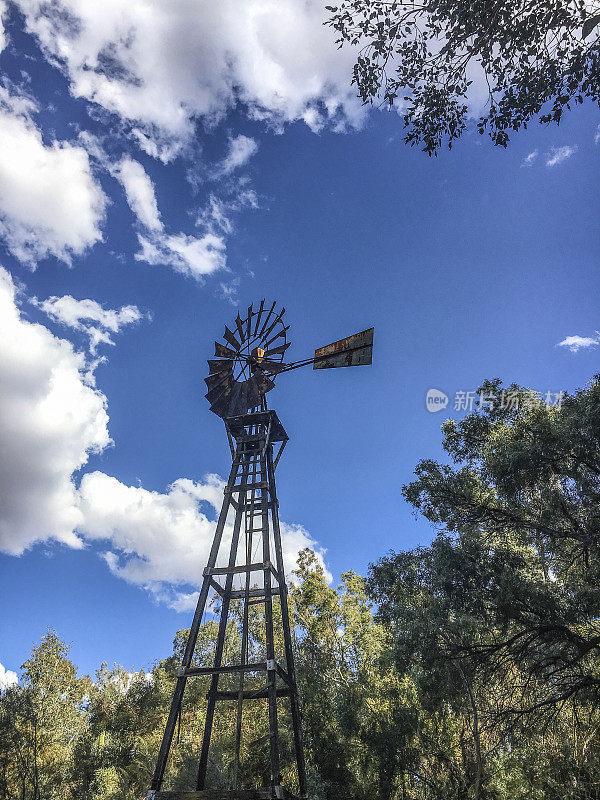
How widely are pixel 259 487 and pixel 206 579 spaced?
7.26ft

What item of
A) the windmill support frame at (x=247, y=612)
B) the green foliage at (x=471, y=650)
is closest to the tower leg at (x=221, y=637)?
the windmill support frame at (x=247, y=612)

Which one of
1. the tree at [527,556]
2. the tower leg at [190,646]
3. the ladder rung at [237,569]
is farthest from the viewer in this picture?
the tree at [527,556]

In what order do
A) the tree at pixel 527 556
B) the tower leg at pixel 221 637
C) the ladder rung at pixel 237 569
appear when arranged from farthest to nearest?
the tree at pixel 527 556, the ladder rung at pixel 237 569, the tower leg at pixel 221 637

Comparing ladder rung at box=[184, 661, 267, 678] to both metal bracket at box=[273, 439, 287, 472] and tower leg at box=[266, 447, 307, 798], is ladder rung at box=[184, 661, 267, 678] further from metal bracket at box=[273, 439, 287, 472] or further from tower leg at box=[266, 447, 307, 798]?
metal bracket at box=[273, 439, 287, 472]

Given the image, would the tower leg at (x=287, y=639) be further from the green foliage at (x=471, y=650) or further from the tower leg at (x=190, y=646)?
the green foliage at (x=471, y=650)

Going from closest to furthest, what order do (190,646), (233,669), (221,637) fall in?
(233,669), (190,646), (221,637)

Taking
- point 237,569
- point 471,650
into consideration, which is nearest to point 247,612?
point 237,569

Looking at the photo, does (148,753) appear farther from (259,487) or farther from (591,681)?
(591,681)

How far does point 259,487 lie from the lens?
1062cm

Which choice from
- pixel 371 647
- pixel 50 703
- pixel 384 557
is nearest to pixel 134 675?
pixel 50 703

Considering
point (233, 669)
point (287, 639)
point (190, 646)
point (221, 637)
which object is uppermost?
point (221, 637)

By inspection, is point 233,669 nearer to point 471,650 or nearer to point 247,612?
point 247,612

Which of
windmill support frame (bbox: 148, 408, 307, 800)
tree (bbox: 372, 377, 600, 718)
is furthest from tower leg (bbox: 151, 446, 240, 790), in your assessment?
tree (bbox: 372, 377, 600, 718)

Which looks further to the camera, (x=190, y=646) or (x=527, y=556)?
(x=527, y=556)
